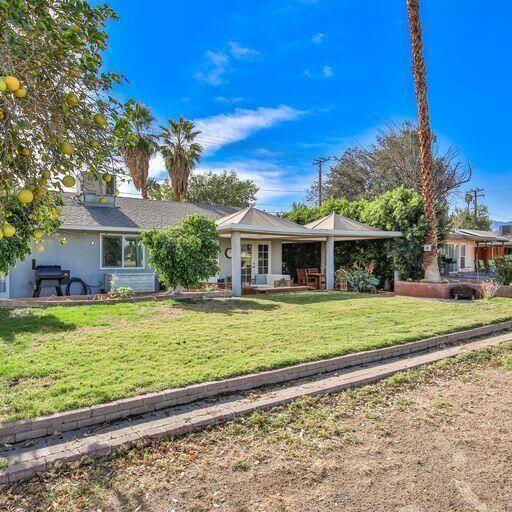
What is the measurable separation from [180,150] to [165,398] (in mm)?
24376

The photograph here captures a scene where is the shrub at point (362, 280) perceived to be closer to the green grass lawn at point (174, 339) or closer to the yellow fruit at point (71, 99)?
the green grass lawn at point (174, 339)

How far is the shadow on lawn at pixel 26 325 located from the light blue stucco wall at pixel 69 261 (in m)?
4.18

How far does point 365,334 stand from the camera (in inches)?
291

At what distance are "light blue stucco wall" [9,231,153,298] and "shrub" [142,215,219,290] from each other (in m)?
3.66

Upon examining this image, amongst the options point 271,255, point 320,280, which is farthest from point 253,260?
point 320,280

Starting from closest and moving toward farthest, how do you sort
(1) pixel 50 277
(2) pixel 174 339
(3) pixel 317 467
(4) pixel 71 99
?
(4) pixel 71 99
(3) pixel 317 467
(2) pixel 174 339
(1) pixel 50 277

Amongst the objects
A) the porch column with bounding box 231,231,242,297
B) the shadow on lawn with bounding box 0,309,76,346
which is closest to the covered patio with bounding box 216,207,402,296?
the porch column with bounding box 231,231,242,297

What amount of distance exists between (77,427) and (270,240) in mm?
15882

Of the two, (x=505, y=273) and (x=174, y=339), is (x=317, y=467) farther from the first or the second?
(x=505, y=273)

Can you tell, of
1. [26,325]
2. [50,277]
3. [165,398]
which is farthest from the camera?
[50,277]

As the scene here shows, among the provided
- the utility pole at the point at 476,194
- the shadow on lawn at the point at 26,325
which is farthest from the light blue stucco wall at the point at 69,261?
the utility pole at the point at 476,194

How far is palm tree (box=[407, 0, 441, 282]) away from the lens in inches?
545

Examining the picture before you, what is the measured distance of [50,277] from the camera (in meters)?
13.1

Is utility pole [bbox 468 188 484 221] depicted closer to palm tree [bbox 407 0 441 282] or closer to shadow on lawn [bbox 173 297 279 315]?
palm tree [bbox 407 0 441 282]
